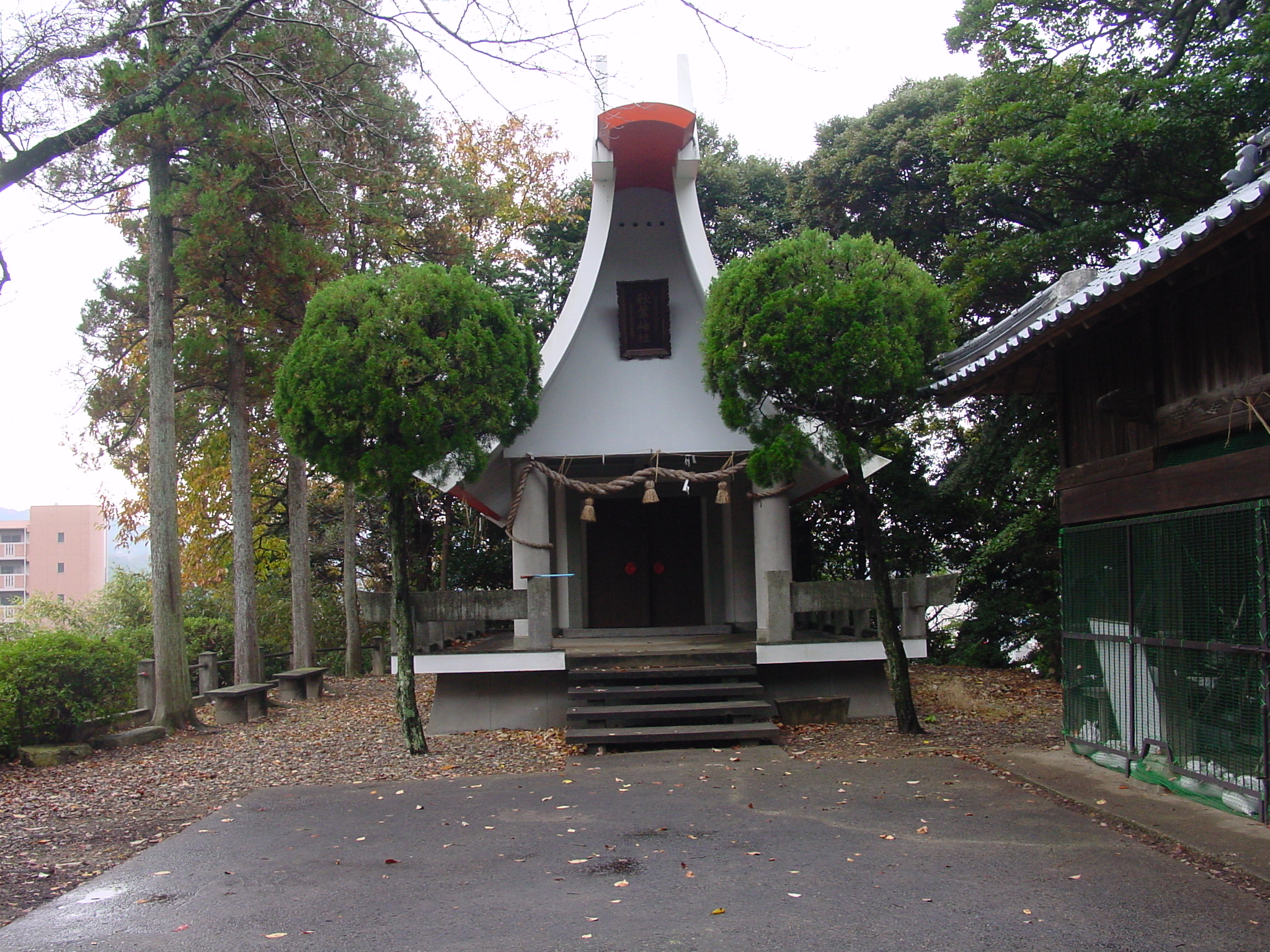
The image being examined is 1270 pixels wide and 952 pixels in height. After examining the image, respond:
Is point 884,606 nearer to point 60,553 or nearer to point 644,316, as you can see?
point 644,316

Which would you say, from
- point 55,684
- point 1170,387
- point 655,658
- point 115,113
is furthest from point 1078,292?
point 55,684

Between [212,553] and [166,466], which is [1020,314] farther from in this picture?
[212,553]

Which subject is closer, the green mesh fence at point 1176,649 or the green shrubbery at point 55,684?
the green mesh fence at point 1176,649

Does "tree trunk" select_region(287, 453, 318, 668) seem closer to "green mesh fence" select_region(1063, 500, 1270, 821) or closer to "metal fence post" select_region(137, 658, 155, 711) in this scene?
"metal fence post" select_region(137, 658, 155, 711)

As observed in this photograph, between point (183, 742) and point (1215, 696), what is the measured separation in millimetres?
10124

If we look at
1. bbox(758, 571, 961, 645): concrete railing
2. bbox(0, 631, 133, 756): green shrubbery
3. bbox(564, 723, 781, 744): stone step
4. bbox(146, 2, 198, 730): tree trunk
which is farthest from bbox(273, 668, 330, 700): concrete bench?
bbox(758, 571, 961, 645): concrete railing

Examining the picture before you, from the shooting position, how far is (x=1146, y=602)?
6.59 m

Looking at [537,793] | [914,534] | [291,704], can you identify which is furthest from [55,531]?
[537,793]

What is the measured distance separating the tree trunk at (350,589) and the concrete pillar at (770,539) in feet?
32.0

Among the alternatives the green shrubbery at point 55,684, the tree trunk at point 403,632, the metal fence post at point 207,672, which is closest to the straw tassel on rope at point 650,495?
the tree trunk at point 403,632

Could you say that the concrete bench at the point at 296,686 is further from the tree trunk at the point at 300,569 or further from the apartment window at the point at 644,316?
the apartment window at the point at 644,316

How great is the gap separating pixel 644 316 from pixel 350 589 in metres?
9.60

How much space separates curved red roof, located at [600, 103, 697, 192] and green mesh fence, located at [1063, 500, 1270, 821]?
6.21m

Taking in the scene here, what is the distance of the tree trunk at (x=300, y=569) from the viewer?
17094 millimetres
